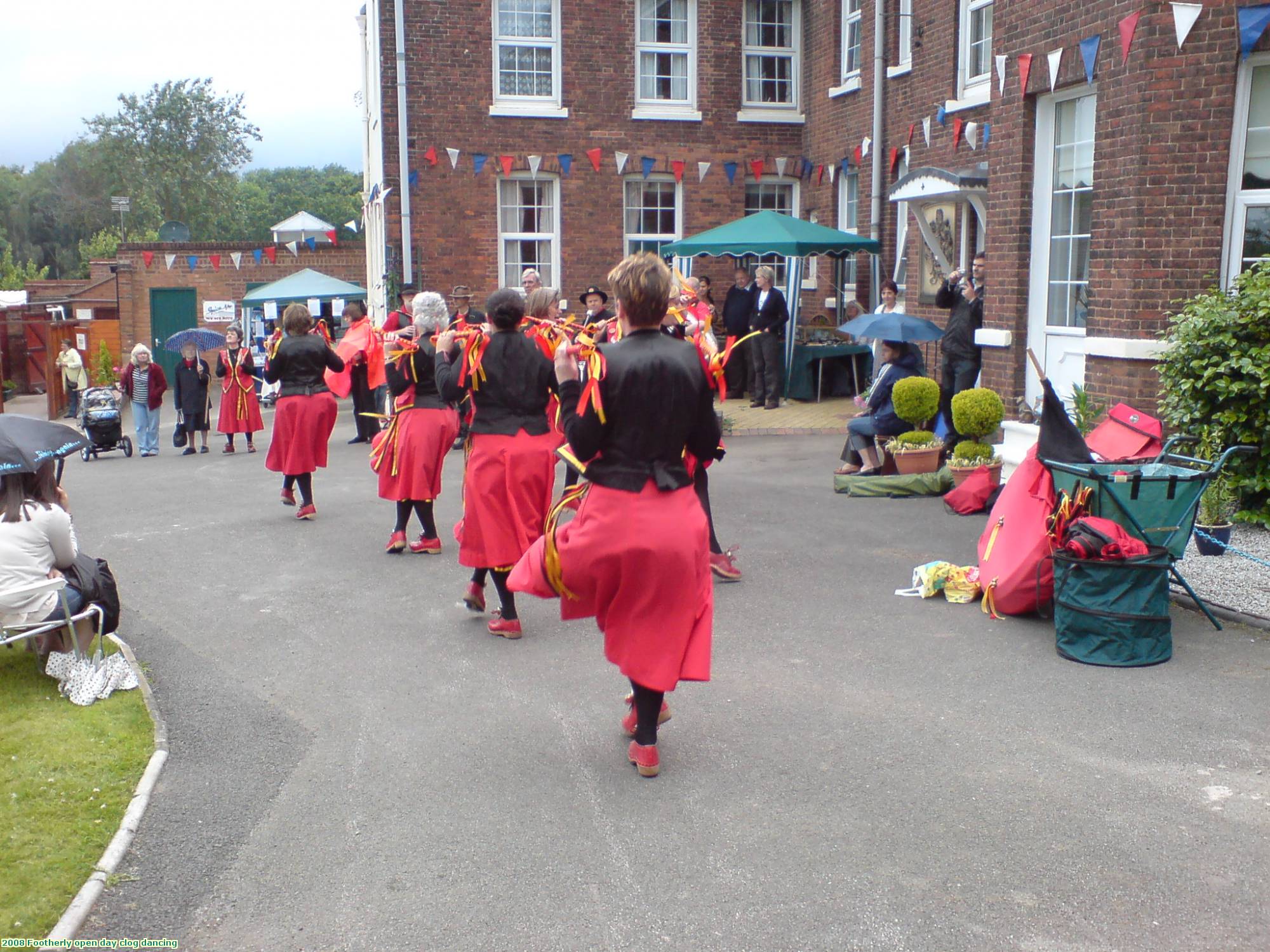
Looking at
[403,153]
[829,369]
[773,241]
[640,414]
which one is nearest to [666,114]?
[403,153]

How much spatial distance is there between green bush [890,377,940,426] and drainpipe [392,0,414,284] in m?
11.0

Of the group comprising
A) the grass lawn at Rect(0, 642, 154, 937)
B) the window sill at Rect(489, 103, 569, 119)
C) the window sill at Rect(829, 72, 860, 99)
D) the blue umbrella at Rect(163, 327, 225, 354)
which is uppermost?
the window sill at Rect(829, 72, 860, 99)

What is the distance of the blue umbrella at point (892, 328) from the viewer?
1277cm

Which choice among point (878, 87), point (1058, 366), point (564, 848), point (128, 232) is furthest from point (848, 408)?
point (128, 232)

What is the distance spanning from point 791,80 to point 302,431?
13.8 metres

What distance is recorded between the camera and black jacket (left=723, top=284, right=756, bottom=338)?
18125mm

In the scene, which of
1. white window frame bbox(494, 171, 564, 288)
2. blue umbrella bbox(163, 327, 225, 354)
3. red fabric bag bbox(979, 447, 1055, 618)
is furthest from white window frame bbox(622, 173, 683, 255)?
red fabric bag bbox(979, 447, 1055, 618)

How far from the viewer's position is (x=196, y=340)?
19.7 meters

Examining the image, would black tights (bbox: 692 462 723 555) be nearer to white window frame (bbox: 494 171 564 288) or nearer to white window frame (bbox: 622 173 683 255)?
white window frame (bbox: 494 171 564 288)

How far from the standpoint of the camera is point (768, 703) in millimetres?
5926

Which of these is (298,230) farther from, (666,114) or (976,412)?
(976,412)

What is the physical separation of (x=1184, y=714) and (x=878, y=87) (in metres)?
13.8

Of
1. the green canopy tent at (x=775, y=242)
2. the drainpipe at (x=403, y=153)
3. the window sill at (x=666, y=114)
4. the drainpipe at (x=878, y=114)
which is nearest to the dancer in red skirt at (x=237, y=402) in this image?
the drainpipe at (x=403, y=153)

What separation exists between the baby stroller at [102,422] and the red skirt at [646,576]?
47.4ft
